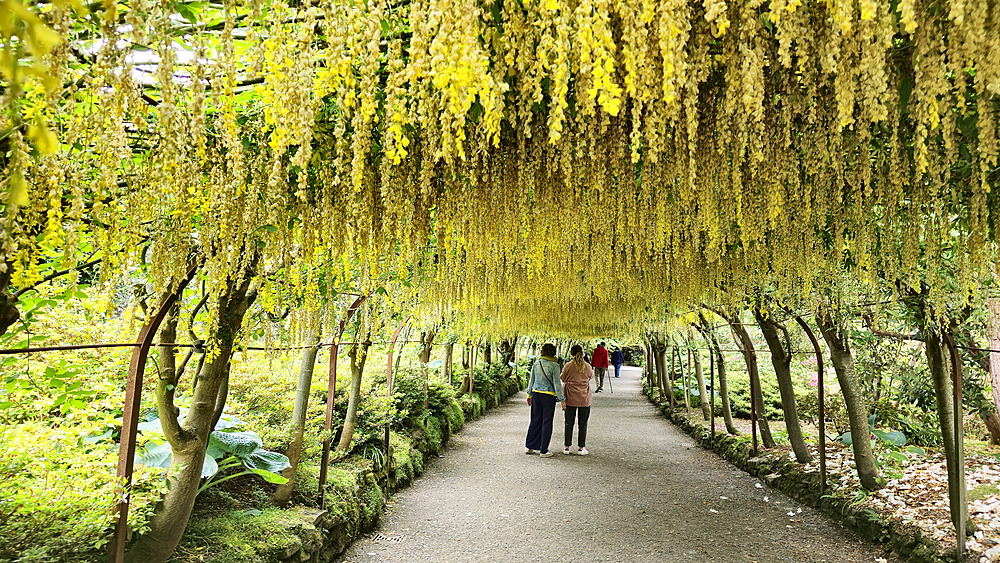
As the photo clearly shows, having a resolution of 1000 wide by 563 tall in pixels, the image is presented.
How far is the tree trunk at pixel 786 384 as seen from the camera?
5734mm

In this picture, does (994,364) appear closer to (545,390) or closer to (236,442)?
(545,390)

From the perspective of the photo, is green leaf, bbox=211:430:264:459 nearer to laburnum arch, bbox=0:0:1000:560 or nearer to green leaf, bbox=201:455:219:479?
green leaf, bbox=201:455:219:479

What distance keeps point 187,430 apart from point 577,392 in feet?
18.7

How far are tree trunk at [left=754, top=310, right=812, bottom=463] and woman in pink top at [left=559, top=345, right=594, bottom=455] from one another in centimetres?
246

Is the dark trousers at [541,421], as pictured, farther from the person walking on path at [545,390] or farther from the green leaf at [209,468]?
the green leaf at [209,468]

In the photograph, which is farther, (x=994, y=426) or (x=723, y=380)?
(x=723, y=380)

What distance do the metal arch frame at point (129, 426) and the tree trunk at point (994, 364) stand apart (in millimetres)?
5144

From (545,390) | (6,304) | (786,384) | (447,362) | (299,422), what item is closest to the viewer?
(6,304)

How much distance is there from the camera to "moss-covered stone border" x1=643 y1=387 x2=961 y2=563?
11.4ft

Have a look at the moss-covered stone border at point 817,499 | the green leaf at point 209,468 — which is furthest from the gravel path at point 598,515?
the green leaf at point 209,468

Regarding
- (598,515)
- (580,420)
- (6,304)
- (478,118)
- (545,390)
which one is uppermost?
(478,118)

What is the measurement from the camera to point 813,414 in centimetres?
870

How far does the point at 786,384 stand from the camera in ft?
19.7

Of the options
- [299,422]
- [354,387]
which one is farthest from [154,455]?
[354,387]
